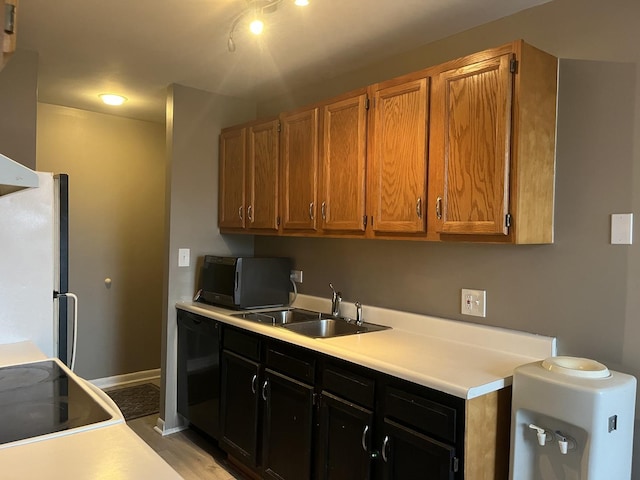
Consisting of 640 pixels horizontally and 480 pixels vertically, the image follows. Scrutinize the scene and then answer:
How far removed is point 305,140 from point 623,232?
1.68 metres

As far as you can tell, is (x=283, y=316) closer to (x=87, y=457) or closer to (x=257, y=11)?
(x=257, y=11)

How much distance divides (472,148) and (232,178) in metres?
1.92

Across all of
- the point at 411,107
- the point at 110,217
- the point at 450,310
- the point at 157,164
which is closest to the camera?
the point at 411,107

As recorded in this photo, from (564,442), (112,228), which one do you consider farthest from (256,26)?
(112,228)

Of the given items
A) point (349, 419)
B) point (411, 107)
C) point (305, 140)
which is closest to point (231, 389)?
point (349, 419)

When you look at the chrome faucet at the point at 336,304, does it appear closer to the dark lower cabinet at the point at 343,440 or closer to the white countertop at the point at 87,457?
the dark lower cabinet at the point at 343,440

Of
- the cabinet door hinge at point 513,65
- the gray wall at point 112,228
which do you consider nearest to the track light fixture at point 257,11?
the cabinet door hinge at point 513,65

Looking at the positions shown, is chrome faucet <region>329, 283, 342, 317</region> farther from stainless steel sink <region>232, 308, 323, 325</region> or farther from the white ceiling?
the white ceiling

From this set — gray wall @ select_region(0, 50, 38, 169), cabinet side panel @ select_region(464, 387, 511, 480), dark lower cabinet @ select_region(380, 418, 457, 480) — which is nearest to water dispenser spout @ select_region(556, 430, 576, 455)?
cabinet side panel @ select_region(464, 387, 511, 480)

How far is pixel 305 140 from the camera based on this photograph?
9.20 ft

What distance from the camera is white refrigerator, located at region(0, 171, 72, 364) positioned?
2.09 meters

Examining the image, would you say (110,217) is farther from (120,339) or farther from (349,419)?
(349,419)

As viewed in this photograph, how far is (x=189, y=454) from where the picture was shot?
304cm

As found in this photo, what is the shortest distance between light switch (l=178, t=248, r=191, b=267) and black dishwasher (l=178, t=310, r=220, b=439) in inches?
13.3
